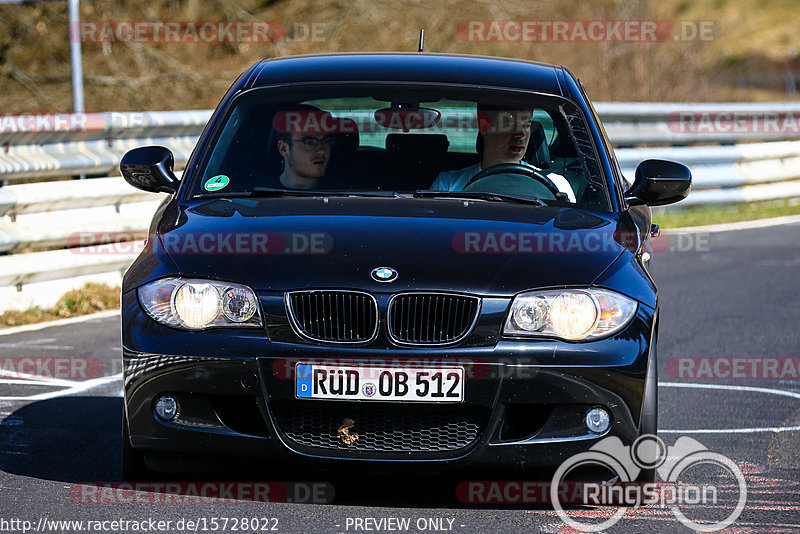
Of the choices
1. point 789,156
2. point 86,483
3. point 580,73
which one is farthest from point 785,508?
point 580,73

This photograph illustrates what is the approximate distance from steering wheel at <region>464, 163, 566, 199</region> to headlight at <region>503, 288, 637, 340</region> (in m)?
1.03

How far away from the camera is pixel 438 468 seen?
4.68m

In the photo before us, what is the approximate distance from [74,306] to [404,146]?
4347mm

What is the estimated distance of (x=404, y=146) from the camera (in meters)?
5.85

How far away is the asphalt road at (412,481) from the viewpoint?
4695mm

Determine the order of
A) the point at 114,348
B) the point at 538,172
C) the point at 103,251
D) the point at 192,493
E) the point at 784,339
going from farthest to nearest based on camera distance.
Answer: the point at 103,251, the point at 784,339, the point at 114,348, the point at 538,172, the point at 192,493

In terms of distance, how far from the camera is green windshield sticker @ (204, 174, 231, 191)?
5699 mm

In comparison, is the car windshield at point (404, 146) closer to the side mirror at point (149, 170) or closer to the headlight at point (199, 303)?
the side mirror at point (149, 170)

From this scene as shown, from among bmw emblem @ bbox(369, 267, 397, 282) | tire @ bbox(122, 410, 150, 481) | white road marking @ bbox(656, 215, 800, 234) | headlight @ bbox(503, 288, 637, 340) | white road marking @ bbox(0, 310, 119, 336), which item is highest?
bmw emblem @ bbox(369, 267, 397, 282)

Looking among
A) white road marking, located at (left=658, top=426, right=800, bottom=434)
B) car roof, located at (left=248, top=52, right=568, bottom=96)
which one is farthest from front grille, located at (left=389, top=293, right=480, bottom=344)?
white road marking, located at (left=658, top=426, right=800, bottom=434)

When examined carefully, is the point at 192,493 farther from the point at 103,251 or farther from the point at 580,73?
the point at 580,73

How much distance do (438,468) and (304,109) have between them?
196 cm

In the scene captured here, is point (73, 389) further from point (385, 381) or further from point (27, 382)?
point (385, 381)

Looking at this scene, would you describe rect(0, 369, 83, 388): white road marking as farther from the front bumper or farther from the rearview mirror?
the front bumper
